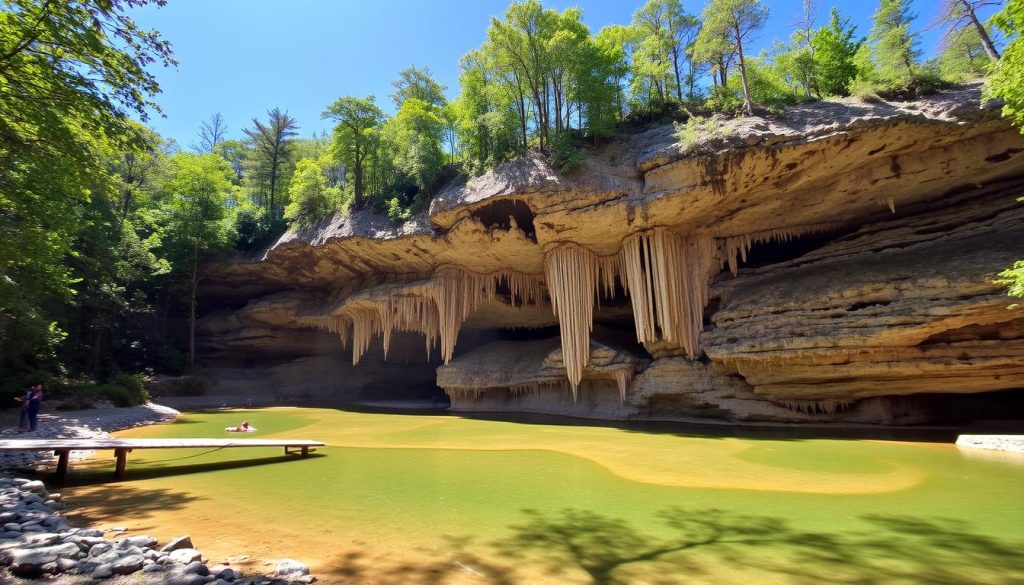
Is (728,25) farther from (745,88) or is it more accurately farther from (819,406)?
(819,406)

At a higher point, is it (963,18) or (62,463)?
(963,18)

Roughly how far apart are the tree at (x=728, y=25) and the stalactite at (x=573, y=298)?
324 inches

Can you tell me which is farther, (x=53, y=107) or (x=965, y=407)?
(x=965, y=407)

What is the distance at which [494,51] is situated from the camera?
61.8 feet

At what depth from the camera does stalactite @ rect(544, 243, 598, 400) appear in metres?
17.4

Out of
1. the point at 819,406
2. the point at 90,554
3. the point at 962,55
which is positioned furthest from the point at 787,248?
the point at 90,554

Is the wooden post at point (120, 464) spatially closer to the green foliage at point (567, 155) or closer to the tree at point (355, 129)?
the green foliage at point (567, 155)

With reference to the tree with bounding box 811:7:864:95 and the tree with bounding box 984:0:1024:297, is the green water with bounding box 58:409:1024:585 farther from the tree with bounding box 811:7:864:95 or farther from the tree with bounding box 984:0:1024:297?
the tree with bounding box 811:7:864:95

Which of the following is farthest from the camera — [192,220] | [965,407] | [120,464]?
[192,220]

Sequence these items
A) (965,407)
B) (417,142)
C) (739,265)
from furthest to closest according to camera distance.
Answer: (417,142)
(739,265)
(965,407)

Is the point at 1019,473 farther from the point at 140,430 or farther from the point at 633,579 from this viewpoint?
the point at 140,430

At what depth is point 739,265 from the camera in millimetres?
19016

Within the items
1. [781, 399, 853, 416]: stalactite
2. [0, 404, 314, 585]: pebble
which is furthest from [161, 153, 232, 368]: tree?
[781, 399, 853, 416]: stalactite

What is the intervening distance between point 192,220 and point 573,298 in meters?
24.4
